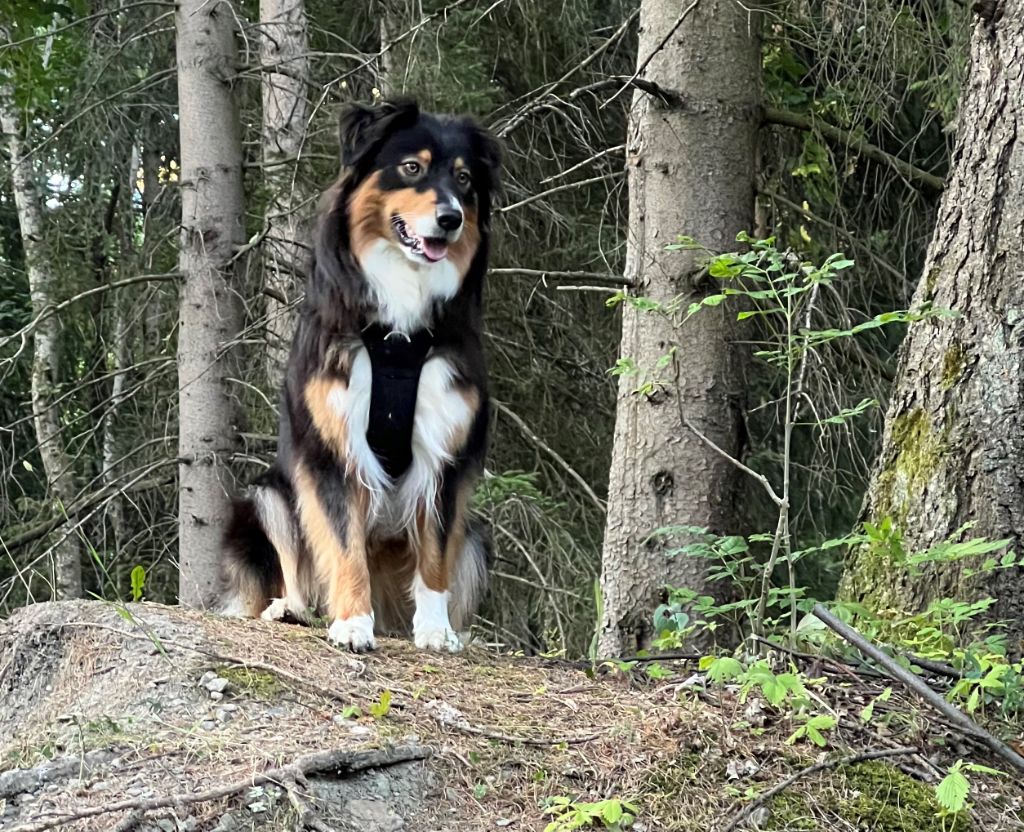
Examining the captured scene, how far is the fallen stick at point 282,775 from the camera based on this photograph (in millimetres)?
2777

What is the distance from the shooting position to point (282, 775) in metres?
2.94

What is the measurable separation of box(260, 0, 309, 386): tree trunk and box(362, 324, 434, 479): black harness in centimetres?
256

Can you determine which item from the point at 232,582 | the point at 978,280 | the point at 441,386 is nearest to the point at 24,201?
the point at 232,582

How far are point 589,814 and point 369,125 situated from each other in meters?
2.91

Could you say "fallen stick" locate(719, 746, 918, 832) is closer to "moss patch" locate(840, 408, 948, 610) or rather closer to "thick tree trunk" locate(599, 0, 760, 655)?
"moss patch" locate(840, 408, 948, 610)

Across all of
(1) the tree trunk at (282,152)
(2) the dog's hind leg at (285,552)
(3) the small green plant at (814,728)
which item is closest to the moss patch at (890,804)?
(3) the small green plant at (814,728)

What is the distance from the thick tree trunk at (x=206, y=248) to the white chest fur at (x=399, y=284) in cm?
256

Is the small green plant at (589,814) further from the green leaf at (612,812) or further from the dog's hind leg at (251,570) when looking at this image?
the dog's hind leg at (251,570)

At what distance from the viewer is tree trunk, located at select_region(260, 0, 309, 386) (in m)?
7.28

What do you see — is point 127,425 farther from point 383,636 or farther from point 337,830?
point 337,830

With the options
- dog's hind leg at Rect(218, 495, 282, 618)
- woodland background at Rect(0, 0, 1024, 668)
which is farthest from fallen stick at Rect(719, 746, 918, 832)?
dog's hind leg at Rect(218, 495, 282, 618)

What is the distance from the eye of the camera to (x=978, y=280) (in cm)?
392

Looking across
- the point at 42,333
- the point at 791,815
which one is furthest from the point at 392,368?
the point at 42,333

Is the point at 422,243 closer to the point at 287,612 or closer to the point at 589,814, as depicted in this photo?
the point at 287,612
